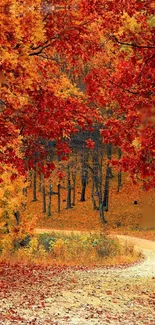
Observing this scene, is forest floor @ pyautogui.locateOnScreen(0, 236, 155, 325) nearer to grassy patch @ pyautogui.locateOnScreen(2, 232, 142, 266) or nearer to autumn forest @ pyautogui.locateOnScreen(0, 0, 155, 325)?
autumn forest @ pyautogui.locateOnScreen(0, 0, 155, 325)

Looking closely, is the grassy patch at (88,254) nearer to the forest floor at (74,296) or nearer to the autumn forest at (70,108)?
the autumn forest at (70,108)

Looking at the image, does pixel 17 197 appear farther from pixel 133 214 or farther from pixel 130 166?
pixel 133 214

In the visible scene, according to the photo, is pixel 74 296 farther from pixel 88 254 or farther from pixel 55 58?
pixel 88 254

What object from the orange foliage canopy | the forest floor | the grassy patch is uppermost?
the orange foliage canopy

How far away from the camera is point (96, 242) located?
874 inches

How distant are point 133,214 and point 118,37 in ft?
99.0

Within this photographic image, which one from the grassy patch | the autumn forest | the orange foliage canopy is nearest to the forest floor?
the autumn forest

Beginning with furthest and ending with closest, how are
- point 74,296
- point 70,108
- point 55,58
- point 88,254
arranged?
point 88,254, point 74,296, point 55,58, point 70,108

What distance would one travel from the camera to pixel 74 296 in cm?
1148

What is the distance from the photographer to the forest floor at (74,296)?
9.73m

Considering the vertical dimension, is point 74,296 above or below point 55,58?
below

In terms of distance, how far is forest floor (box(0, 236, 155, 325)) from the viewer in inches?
383

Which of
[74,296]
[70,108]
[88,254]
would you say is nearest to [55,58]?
[70,108]

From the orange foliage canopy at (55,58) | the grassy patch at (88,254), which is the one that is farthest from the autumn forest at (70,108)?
the grassy patch at (88,254)
